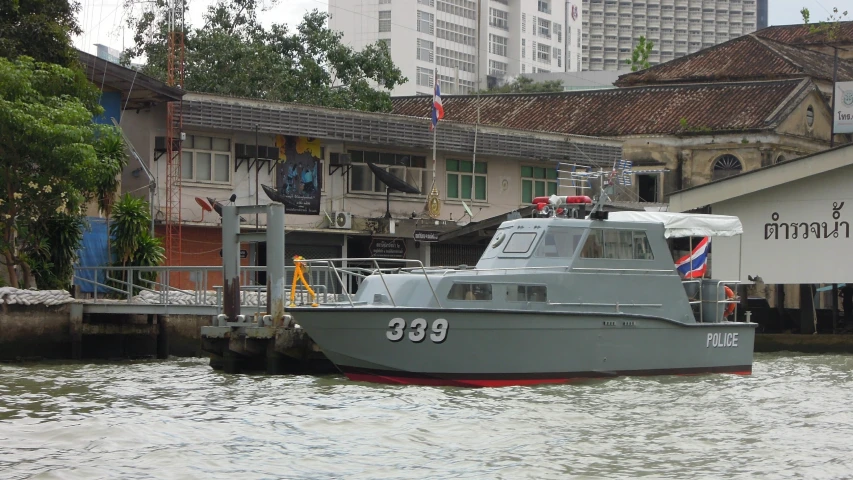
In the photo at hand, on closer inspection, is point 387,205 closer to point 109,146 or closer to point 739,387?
point 109,146

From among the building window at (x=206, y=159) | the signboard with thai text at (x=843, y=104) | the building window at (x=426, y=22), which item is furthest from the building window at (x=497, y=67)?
Result: the building window at (x=206, y=159)

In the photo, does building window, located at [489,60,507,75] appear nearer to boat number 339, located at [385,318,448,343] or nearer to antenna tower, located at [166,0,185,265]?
antenna tower, located at [166,0,185,265]

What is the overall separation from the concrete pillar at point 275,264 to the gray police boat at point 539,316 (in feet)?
3.71

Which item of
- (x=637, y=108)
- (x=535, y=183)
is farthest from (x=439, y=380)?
(x=637, y=108)

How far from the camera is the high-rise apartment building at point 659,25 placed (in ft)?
576

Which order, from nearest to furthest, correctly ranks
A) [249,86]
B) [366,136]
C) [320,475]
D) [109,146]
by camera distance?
1. [320,475]
2. [109,146]
3. [366,136]
4. [249,86]

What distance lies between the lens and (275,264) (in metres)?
21.9

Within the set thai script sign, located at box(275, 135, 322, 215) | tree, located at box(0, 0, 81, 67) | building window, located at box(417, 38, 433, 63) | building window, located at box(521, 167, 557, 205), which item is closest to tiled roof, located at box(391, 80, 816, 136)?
building window, located at box(521, 167, 557, 205)

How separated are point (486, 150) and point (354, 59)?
13.5 meters

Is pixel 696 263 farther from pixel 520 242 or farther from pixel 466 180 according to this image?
pixel 466 180

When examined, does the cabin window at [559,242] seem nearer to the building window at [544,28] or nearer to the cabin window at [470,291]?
the cabin window at [470,291]

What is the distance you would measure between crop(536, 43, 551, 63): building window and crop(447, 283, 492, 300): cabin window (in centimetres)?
10346

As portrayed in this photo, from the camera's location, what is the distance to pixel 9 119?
25.6 m

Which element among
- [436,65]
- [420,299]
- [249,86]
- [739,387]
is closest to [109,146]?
[420,299]
